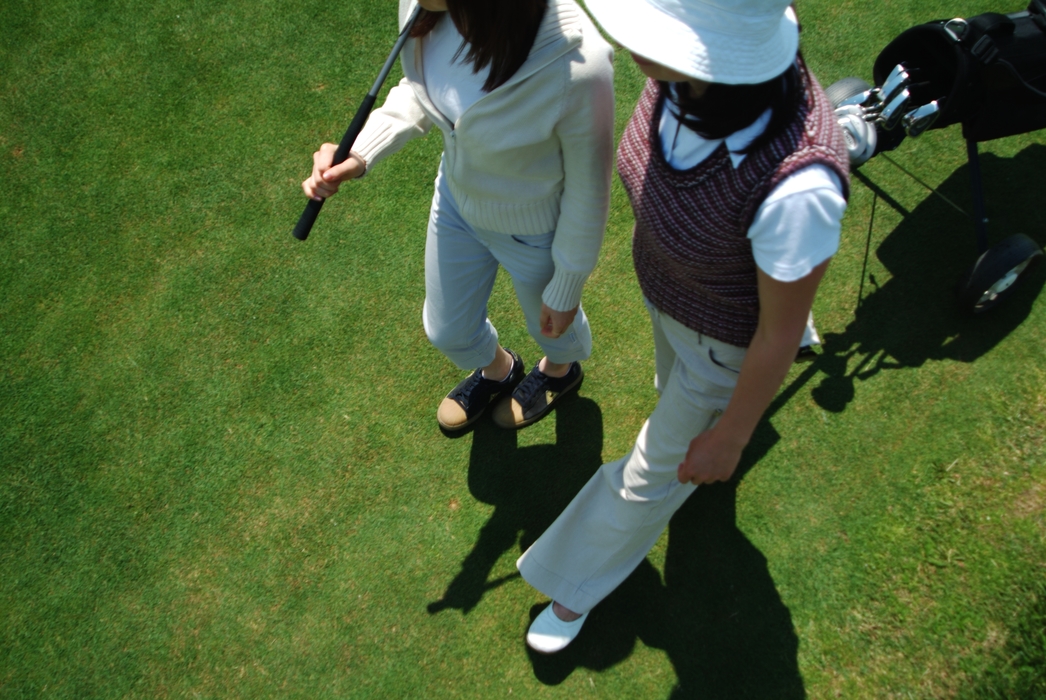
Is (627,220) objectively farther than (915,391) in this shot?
Yes

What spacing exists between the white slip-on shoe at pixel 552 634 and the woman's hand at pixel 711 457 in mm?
1019

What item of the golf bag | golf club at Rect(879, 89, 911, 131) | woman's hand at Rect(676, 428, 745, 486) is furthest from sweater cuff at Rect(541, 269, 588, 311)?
the golf bag

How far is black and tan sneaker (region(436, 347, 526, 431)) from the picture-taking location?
3041 mm

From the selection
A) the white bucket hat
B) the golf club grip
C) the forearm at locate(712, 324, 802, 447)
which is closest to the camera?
the white bucket hat

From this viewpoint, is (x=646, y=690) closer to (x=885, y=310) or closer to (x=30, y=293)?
(x=885, y=310)

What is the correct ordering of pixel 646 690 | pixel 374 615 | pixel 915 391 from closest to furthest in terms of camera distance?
pixel 646 690
pixel 374 615
pixel 915 391

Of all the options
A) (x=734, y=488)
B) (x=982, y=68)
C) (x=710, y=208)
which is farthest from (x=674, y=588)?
(x=982, y=68)

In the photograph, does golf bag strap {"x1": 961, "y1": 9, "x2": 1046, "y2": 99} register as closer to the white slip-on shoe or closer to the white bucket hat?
the white bucket hat

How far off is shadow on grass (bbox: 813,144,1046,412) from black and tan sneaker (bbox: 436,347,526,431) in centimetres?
132

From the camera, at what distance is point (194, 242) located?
3.52 m

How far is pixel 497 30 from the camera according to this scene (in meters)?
1.58

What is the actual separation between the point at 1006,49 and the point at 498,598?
284 centimetres

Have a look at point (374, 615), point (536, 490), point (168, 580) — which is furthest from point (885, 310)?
point (168, 580)

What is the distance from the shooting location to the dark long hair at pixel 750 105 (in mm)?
1375
